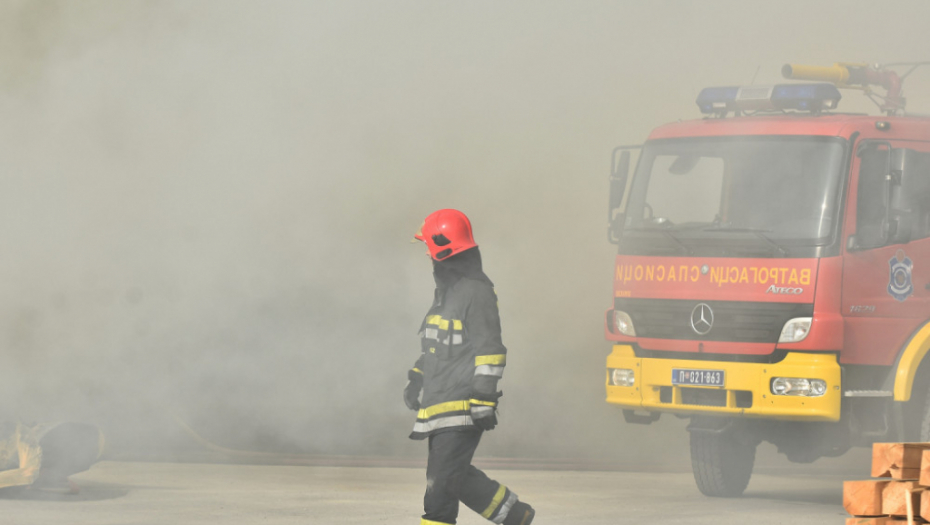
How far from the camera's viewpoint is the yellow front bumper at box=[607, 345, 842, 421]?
7.41 meters

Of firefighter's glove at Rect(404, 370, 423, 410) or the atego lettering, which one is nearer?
firefighter's glove at Rect(404, 370, 423, 410)

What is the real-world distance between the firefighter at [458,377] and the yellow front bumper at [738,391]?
8.56 feet

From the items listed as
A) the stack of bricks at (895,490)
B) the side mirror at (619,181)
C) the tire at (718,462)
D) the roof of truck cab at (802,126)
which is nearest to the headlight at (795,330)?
the tire at (718,462)

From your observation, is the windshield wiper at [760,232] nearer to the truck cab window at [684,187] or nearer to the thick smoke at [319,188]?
the truck cab window at [684,187]

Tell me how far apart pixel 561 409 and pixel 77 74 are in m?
5.67

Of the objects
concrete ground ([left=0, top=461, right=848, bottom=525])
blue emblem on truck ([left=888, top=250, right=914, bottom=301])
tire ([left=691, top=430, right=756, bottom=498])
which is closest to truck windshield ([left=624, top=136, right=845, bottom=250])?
blue emblem on truck ([left=888, top=250, right=914, bottom=301])

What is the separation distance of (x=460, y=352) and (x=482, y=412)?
30 centimetres

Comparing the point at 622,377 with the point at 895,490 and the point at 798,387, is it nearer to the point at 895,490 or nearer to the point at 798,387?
the point at 798,387

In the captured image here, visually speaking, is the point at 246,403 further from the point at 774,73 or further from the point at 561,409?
the point at 774,73

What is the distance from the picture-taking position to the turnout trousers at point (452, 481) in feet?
Answer: 17.0

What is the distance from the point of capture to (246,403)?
10.9 metres

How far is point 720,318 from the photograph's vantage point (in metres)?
7.79

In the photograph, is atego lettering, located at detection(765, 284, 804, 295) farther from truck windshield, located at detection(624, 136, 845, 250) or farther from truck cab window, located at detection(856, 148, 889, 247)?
truck cab window, located at detection(856, 148, 889, 247)

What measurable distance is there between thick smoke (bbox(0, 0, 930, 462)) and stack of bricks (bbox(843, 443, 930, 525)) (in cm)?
569
